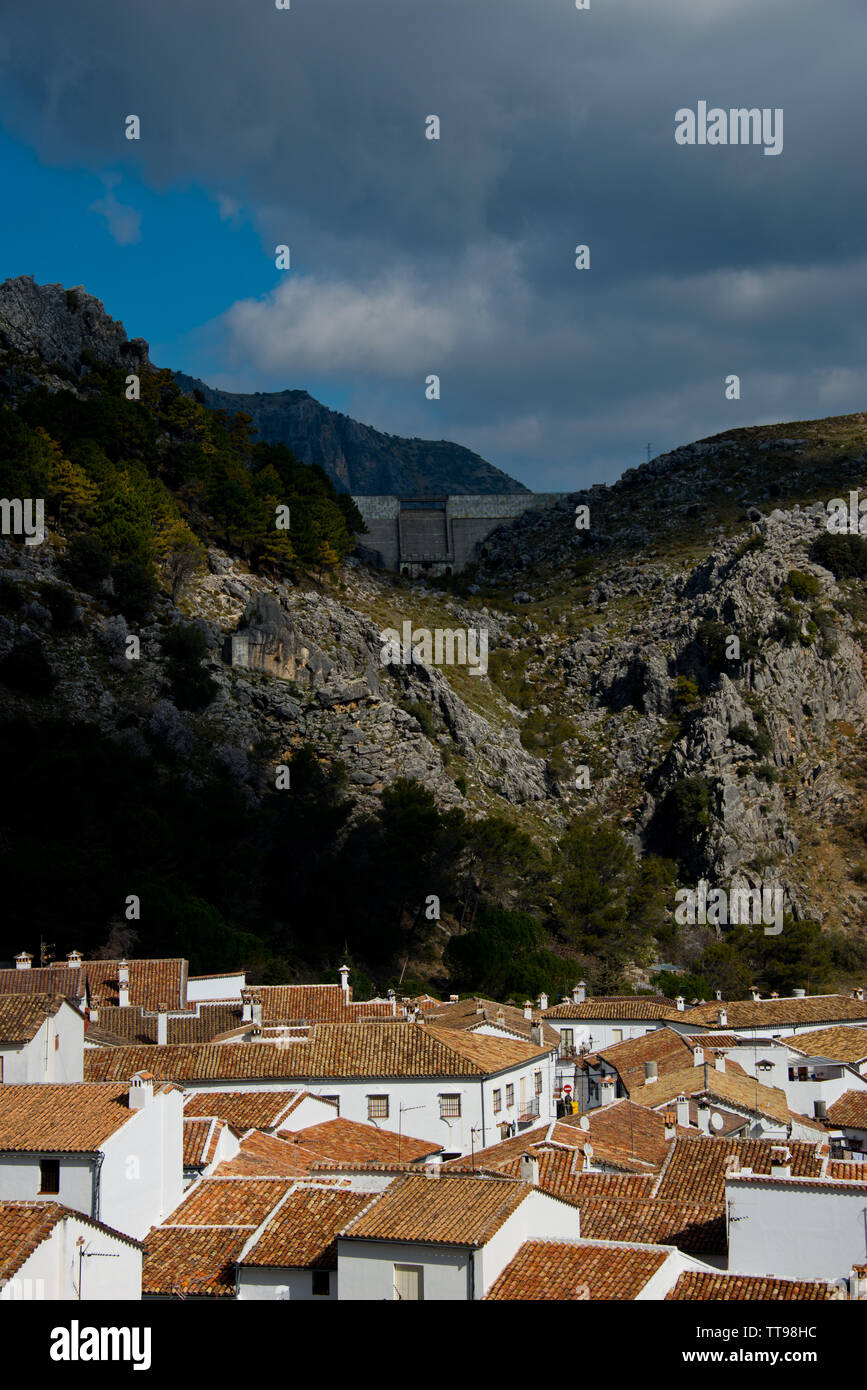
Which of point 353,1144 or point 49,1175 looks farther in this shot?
point 353,1144

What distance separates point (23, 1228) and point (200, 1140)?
9422mm

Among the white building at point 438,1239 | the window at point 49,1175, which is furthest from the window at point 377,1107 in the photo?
the white building at point 438,1239

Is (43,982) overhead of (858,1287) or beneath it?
beneath

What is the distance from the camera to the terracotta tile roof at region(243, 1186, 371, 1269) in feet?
63.9

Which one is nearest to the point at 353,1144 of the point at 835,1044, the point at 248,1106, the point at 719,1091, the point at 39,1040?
the point at 248,1106

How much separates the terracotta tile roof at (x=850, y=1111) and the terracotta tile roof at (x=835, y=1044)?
504 cm

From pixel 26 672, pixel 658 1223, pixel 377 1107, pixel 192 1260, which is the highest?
pixel 26 672

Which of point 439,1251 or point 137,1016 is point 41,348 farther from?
point 439,1251

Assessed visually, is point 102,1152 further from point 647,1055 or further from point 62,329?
point 62,329

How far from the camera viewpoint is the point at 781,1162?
872 inches

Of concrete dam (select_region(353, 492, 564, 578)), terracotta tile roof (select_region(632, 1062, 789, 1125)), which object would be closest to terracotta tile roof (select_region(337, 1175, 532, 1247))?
terracotta tile roof (select_region(632, 1062, 789, 1125))

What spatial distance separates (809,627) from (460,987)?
43242 millimetres
